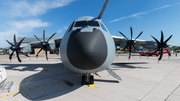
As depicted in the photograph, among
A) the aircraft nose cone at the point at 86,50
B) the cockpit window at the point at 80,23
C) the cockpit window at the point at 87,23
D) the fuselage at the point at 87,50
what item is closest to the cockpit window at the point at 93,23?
the cockpit window at the point at 87,23

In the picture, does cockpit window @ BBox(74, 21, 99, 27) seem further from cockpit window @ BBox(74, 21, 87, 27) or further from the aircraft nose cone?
the aircraft nose cone

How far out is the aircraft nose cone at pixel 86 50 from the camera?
12.3 feet

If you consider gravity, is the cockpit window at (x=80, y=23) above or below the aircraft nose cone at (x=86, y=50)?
above

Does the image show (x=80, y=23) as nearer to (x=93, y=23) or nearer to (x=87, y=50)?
(x=93, y=23)

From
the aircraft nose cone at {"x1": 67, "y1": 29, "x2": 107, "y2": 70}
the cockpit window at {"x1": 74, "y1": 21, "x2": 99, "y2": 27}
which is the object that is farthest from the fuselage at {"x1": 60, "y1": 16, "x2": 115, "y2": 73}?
the cockpit window at {"x1": 74, "y1": 21, "x2": 99, "y2": 27}

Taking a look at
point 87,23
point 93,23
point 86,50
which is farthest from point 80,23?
point 86,50

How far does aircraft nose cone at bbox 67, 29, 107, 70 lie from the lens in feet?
12.3

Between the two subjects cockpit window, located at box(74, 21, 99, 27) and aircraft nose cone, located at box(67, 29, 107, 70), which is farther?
cockpit window, located at box(74, 21, 99, 27)

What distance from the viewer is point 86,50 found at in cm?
373

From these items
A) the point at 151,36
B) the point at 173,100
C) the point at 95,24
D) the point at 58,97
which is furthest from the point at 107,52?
the point at 151,36

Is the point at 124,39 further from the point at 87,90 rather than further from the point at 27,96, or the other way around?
the point at 27,96

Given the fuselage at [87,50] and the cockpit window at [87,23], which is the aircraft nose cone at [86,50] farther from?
the cockpit window at [87,23]

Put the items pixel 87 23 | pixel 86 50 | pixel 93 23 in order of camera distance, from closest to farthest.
→ pixel 86 50, pixel 87 23, pixel 93 23

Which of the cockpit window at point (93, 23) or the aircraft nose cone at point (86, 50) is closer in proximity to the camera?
the aircraft nose cone at point (86, 50)
